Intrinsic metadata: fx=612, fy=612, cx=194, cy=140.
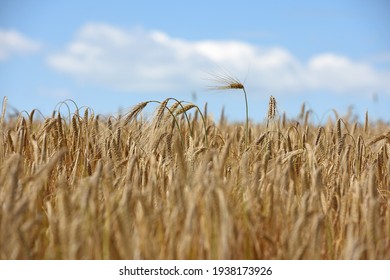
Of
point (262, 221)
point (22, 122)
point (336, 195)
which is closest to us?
point (262, 221)

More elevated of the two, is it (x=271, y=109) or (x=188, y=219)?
(x=271, y=109)

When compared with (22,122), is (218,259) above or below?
below

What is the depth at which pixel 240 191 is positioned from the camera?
3.36 m

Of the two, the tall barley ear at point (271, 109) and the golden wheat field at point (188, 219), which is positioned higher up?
the tall barley ear at point (271, 109)

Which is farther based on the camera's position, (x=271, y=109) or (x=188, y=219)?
(x=271, y=109)

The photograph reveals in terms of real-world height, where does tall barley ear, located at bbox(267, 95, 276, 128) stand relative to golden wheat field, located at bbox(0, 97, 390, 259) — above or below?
above

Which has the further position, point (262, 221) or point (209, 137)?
point (209, 137)

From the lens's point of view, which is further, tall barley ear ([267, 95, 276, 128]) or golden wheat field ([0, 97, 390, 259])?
tall barley ear ([267, 95, 276, 128])

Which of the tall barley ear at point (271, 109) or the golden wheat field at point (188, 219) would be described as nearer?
the golden wheat field at point (188, 219)

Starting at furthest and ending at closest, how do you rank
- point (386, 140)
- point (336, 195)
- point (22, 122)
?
1. point (386, 140)
2. point (22, 122)
3. point (336, 195)
